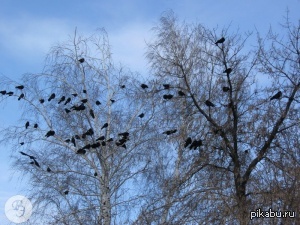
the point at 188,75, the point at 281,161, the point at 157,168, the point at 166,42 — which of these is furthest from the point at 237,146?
the point at 157,168

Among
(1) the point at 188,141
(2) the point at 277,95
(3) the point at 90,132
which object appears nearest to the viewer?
(2) the point at 277,95

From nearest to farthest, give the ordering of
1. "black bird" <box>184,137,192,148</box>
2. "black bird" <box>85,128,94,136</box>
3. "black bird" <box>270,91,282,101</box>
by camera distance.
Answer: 1. "black bird" <box>270,91,282,101</box>
2. "black bird" <box>184,137,192,148</box>
3. "black bird" <box>85,128,94,136</box>

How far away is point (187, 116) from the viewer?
11820 millimetres

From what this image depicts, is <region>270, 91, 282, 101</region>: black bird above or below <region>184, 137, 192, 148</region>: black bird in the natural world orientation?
above

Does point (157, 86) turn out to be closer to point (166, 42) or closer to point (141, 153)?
point (166, 42)

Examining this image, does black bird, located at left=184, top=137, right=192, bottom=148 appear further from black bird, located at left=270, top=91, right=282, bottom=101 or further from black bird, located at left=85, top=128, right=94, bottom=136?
black bird, located at left=85, top=128, right=94, bottom=136

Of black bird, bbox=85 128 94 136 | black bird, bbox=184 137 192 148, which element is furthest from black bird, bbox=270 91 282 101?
black bird, bbox=85 128 94 136

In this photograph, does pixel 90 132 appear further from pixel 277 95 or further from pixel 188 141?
pixel 277 95

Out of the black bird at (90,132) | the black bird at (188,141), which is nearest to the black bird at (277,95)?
the black bird at (188,141)

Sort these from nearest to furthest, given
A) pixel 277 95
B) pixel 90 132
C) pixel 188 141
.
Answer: pixel 277 95 → pixel 188 141 → pixel 90 132

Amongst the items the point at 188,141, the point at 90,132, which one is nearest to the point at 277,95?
the point at 188,141

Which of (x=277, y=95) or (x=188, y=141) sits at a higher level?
(x=277, y=95)

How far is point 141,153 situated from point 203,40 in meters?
4.21

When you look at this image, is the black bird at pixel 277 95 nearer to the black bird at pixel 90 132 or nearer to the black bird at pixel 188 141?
the black bird at pixel 188 141
